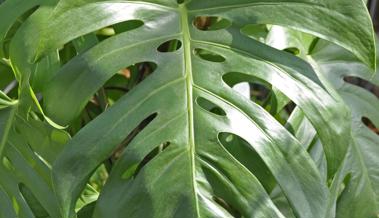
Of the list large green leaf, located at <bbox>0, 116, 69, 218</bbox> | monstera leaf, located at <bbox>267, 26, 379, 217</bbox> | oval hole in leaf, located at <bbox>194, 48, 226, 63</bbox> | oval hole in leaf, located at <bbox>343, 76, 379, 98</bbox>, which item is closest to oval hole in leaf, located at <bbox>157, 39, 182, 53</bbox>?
oval hole in leaf, located at <bbox>194, 48, 226, 63</bbox>

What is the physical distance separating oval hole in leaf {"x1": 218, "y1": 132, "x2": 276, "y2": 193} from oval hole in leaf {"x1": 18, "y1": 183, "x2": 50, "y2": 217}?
0.28 m

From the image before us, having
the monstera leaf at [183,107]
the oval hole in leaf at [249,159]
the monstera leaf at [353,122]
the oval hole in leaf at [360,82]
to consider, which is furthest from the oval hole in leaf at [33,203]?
the oval hole in leaf at [360,82]

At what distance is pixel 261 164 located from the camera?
985 mm

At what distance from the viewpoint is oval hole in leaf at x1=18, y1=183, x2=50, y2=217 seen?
1.05 meters

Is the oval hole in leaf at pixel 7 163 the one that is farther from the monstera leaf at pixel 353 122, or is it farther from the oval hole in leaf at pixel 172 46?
the monstera leaf at pixel 353 122

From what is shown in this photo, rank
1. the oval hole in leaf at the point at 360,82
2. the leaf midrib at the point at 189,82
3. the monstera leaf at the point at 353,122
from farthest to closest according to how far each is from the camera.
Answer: the oval hole in leaf at the point at 360,82 < the monstera leaf at the point at 353,122 < the leaf midrib at the point at 189,82

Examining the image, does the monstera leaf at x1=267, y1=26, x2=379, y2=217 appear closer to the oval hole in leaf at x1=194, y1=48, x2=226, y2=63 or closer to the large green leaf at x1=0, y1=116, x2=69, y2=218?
the oval hole in leaf at x1=194, y1=48, x2=226, y2=63

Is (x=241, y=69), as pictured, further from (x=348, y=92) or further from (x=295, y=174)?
(x=348, y=92)

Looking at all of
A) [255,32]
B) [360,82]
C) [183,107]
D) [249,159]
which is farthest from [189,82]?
[360,82]

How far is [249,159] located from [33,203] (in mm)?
324

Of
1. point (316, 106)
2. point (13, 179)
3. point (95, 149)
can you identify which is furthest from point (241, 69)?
point (13, 179)

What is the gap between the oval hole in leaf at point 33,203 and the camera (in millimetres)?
1054

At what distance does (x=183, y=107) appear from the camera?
2.94 ft

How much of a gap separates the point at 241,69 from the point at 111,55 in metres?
0.17
